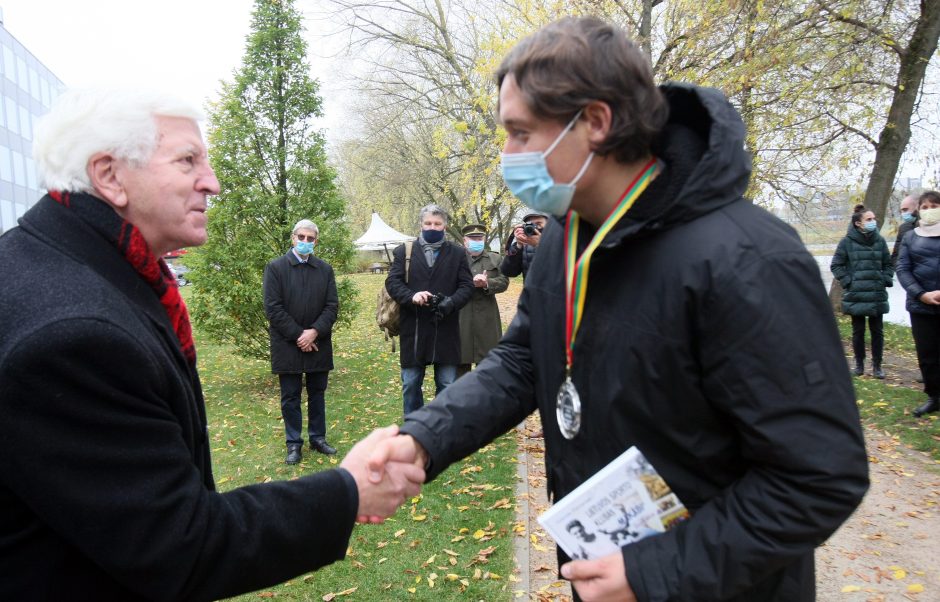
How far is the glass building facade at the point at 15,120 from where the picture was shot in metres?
38.8

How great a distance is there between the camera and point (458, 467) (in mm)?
6254

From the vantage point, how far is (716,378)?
1.45 metres

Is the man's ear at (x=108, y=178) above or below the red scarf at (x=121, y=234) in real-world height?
above

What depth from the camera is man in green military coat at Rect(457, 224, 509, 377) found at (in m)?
7.05

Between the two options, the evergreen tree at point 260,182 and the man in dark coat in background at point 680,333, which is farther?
the evergreen tree at point 260,182

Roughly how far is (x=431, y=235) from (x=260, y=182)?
14.2 ft

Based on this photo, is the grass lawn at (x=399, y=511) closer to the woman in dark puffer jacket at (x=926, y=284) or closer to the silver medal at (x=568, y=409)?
the silver medal at (x=568, y=409)

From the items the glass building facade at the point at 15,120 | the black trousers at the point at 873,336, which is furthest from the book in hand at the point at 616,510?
the glass building facade at the point at 15,120

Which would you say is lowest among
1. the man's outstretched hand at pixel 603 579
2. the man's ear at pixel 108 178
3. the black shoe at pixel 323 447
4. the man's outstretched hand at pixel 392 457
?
the black shoe at pixel 323 447

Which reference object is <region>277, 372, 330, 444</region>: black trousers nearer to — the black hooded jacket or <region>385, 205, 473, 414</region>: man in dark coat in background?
<region>385, 205, 473, 414</region>: man in dark coat in background

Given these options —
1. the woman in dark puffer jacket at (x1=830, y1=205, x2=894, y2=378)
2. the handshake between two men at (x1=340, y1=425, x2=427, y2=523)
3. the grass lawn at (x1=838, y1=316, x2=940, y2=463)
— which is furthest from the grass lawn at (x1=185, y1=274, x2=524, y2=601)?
the woman in dark puffer jacket at (x1=830, y1=205, x2=894, y2=378)

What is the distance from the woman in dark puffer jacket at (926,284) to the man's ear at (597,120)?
275 inches

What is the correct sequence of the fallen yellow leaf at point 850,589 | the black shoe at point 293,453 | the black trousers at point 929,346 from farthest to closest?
the black trousers at point 929,346 < the black shoe at point 293,453 < the fallen yellow leaf at point 850,589

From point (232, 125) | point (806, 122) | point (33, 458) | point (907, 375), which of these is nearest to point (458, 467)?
point (33, 458)
